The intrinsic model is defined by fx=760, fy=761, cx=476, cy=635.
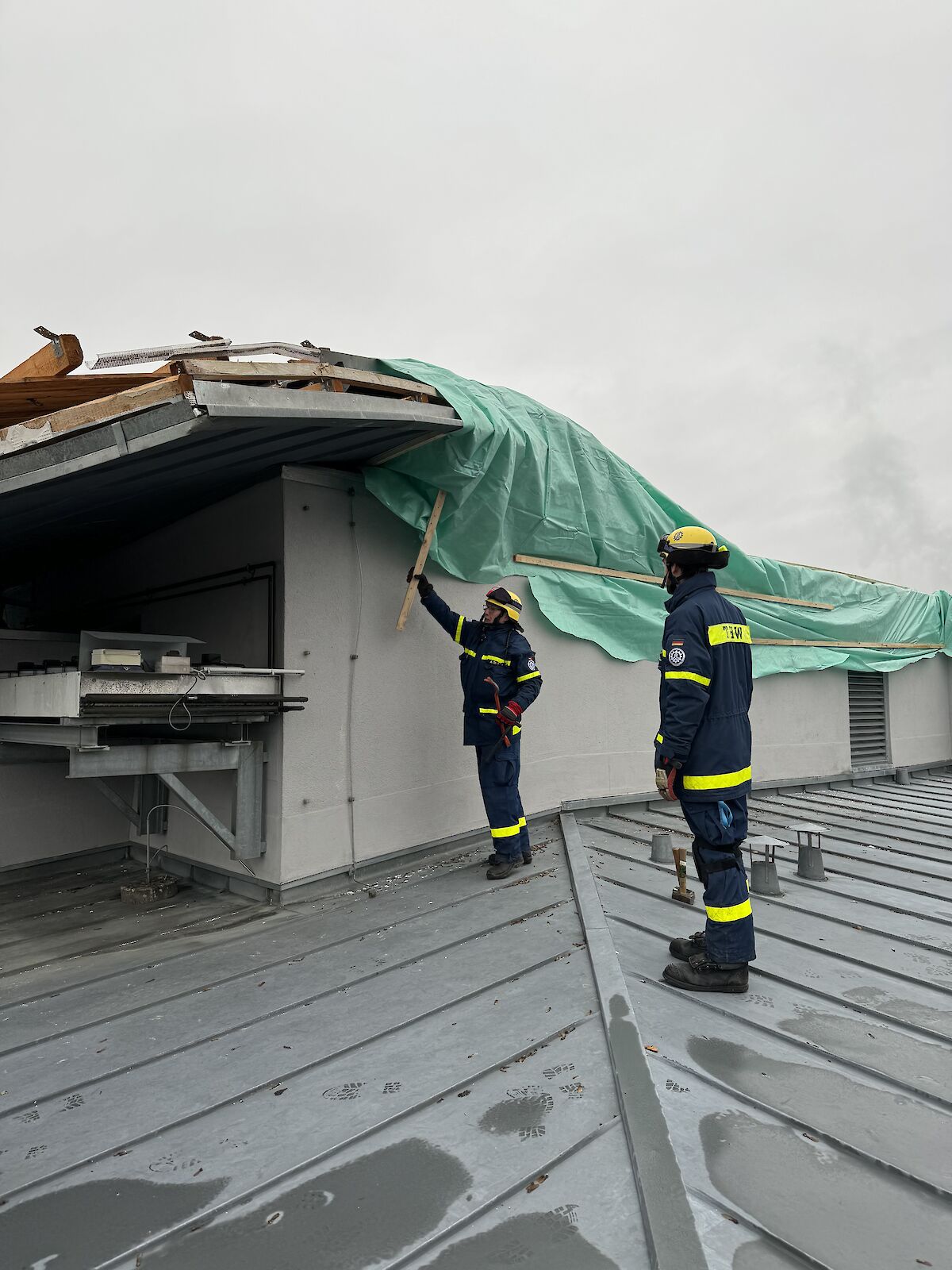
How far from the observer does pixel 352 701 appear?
454 centimetres

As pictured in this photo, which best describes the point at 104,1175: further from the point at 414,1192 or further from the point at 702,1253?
the point at 702,1253

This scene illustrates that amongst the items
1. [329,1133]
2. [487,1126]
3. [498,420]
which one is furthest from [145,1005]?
[498,420]

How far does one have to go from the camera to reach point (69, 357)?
3.64m

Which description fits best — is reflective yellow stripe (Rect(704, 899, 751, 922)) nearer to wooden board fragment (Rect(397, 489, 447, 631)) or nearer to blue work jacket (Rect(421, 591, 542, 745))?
blue work jacket (Rect(421, 591, 542, 745))

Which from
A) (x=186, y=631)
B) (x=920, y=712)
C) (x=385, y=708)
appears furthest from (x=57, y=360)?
(x=920, y=712)

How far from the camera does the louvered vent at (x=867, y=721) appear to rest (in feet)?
30.1

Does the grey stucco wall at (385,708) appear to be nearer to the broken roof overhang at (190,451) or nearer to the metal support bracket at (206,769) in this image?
the metal support bracket at (206,769)

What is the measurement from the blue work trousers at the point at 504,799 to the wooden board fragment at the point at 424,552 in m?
0.94

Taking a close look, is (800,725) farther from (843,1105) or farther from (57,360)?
(57,360)

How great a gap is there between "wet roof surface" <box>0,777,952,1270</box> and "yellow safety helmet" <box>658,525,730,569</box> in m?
1.63

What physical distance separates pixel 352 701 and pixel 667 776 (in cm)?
217

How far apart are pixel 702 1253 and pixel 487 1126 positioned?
2.13ft

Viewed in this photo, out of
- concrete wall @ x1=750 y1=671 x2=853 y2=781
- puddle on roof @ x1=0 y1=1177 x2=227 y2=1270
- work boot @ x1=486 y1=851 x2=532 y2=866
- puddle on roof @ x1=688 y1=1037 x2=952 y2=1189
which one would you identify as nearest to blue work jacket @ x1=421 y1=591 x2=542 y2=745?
work boot @ x1=486 y1=851 x2=532 y2=866

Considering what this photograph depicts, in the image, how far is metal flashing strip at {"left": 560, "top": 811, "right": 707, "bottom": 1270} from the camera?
59.4 inches
